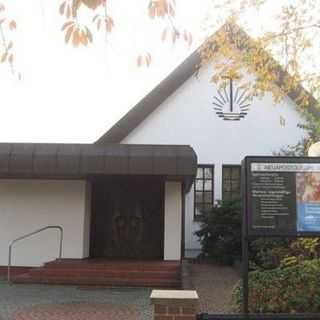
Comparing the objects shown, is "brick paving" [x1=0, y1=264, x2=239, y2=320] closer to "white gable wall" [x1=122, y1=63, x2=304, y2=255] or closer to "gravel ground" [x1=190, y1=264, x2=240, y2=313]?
"gravel ground" [x1=190, y1=264, x2=240, y2=313]

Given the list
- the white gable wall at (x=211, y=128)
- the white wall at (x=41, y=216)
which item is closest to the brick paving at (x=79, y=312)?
the white wall at (x=41, y=216)

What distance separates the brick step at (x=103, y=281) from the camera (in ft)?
46.1

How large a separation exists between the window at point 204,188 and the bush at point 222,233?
2199 mm

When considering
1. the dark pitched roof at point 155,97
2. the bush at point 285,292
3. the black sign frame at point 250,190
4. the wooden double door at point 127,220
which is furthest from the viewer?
the dark pitched roof at point 155,97

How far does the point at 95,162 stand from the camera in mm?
15453

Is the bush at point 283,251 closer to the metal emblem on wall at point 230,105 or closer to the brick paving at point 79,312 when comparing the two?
the brick paving at point 79,312

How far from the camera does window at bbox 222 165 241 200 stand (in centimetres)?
2234

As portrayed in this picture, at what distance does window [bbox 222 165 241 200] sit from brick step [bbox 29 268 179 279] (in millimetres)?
8064

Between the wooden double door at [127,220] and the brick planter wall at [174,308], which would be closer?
the brick planter wall at [174,308]

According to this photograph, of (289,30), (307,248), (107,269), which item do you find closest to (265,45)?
(289,30)

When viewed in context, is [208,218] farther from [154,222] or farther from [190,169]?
[190,169]

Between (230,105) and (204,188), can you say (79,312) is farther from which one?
(230,105)

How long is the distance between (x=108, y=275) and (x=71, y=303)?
3.36 metres

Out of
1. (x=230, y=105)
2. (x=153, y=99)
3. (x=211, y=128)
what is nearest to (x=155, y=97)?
(x=153, y=99)
